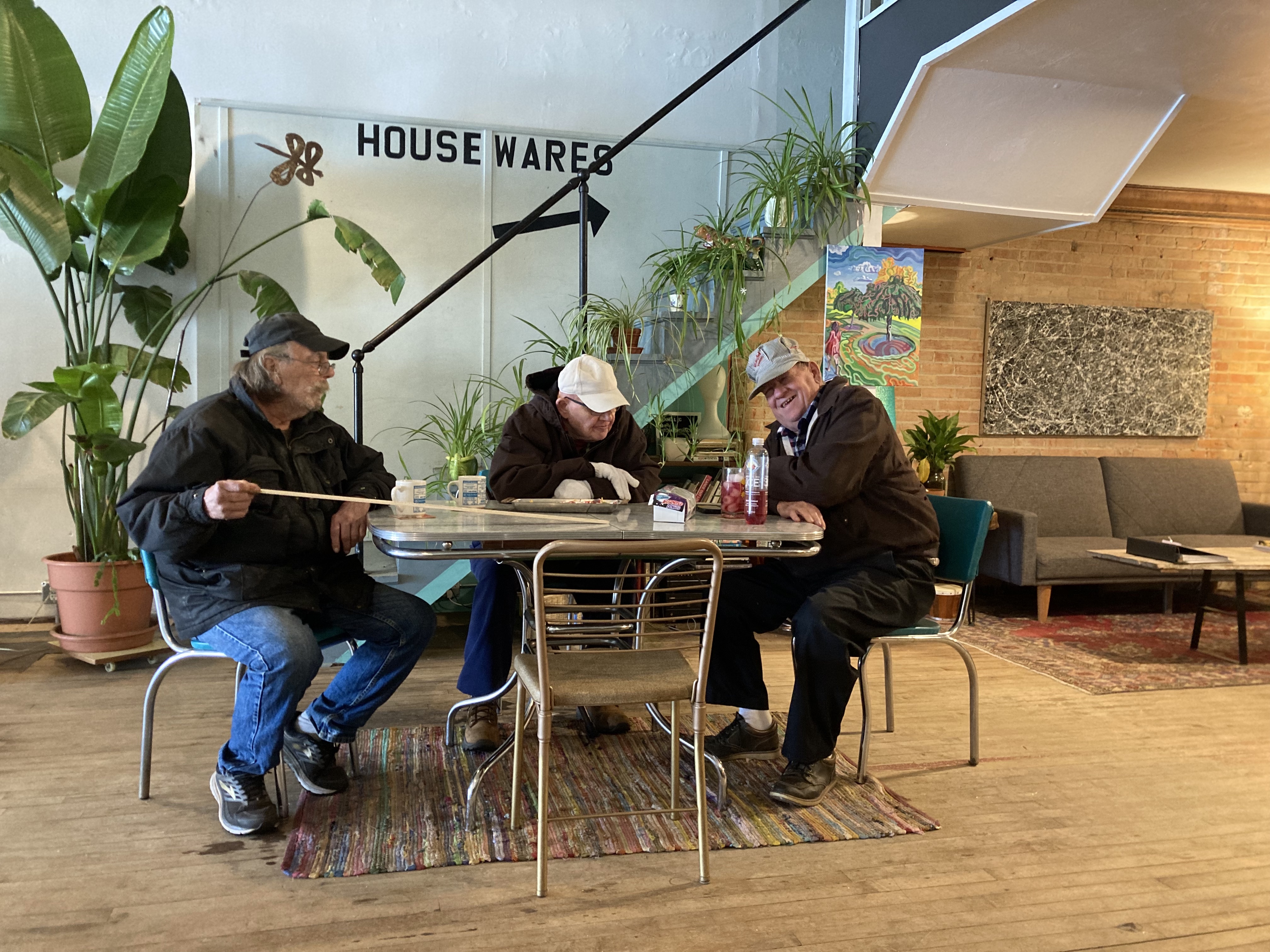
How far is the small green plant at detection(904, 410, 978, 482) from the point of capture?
5.69 meters

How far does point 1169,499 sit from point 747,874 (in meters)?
5.00

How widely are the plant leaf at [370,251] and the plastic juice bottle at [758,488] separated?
7.36 ft

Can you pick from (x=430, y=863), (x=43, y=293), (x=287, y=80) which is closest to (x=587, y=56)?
(x=287, y=80)

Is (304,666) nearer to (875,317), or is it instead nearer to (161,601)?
(161,601)

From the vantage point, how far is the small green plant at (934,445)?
18.7 feet

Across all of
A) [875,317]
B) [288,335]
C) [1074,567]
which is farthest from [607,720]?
[1074,567]

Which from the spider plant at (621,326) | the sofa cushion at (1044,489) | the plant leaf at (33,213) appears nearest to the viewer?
the plant leaf at (33,213)

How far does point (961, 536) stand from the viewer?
10.5ft

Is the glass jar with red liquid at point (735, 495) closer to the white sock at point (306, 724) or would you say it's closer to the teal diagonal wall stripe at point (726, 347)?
the white sock at point (306, 724)

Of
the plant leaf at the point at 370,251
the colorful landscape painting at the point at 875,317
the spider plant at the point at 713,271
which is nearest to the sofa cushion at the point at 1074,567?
the colorful landscape painting at the point at 875,317

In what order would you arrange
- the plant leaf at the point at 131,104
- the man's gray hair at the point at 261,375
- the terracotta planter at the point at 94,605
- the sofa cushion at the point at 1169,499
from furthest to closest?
the sofa cushion at the point at 1169,499, the terracotta planter at the point at 94,605, the plant leaf at the point at 131,104, the man's gray hair at the point at 261,375

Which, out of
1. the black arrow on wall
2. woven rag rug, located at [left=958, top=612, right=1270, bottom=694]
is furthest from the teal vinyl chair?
the black arrow on wall

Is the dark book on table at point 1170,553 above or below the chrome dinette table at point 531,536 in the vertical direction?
below

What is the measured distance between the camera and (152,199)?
4277mm
